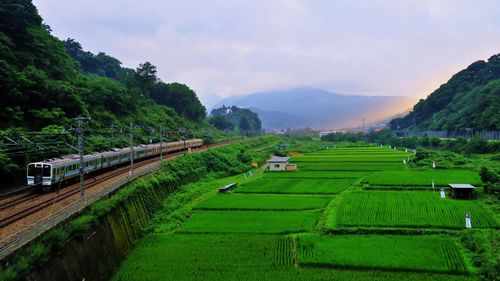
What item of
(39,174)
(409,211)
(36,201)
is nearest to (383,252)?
(409,211)

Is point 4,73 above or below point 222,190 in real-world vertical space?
above

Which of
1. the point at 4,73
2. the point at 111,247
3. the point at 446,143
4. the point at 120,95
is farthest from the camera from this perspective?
the point at 446,143

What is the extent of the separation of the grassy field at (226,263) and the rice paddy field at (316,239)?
0.05m

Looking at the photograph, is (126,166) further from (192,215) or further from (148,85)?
(148,85)

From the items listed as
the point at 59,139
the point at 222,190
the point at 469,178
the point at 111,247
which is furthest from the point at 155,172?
the point at 469,178

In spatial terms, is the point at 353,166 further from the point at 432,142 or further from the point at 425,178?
the point at 432,142

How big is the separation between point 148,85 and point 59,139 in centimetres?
A: 5857

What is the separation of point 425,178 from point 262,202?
829 inches

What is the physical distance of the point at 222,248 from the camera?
64.5ft

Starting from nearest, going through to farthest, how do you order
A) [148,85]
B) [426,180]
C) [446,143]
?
[426,180], [446,143], [148,85]

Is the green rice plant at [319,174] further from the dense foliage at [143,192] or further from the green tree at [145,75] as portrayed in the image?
the green tree at [145,75]

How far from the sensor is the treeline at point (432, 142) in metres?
68.4

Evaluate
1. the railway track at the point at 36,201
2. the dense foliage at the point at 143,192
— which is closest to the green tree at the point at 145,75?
the dense foliage at the point at 143,192

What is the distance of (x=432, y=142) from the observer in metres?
90.8
